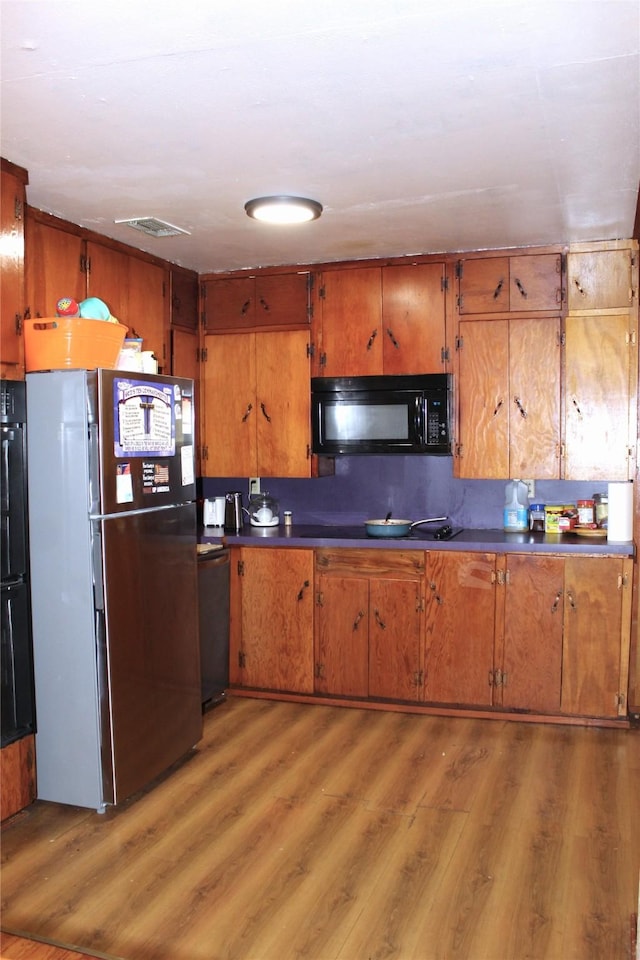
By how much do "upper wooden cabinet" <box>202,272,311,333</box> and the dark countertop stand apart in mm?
1194

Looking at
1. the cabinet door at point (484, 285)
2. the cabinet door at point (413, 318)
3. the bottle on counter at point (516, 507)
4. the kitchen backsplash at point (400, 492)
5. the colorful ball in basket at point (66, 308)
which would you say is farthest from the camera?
the kitchen backsplash at point (400, 492)

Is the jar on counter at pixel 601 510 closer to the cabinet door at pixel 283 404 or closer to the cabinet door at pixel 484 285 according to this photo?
the cabinet door at pixel 484 285

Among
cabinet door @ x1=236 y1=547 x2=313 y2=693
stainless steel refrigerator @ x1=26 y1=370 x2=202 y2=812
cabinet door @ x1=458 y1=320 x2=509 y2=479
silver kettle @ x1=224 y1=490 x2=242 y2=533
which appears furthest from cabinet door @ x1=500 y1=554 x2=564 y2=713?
stainless steel refrigerator @ x1=26 y1=370 x2=202 y2=812

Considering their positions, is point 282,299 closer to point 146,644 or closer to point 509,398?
point 509,398

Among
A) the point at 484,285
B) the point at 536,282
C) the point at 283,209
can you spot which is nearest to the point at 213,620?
the point at 283,209

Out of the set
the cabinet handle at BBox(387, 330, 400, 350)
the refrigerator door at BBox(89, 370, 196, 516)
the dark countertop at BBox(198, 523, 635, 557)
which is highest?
the cabinet handle at BBox(387, 330, 400, 350)

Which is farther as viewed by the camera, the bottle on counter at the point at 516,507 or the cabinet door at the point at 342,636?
the bottle on counter at the point at 516,507

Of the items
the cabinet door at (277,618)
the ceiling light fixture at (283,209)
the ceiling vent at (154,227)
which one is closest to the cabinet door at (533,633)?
the cabinet door at (277,618)

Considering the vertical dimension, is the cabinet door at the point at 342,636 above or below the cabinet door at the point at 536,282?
below

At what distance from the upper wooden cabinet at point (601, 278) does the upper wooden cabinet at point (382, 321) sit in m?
0.67

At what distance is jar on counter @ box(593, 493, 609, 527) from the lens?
4.24 meters

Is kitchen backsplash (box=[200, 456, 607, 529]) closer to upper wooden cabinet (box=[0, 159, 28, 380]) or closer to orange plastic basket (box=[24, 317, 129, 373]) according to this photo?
orange plastic basket (box=[24, 317, 129, 373])

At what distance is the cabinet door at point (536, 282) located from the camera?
412 cm

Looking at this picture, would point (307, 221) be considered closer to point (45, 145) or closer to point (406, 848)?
point (45, 145)
